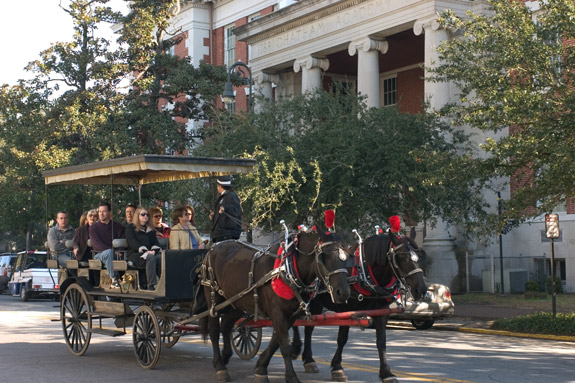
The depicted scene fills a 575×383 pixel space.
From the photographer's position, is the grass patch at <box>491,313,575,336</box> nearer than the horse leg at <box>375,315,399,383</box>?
No

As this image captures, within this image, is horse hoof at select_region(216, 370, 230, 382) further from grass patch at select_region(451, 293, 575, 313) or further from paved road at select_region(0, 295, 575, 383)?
grass patch at select_region(451, 293, 575, 313)

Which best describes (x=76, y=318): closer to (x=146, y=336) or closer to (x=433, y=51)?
(x=146, y=336)

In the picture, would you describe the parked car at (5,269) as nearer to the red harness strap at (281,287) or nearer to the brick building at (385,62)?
the brick building at (385,62)

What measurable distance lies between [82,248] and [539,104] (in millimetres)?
8865

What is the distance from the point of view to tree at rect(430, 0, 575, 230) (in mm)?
15648

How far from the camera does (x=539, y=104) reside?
1555 cm

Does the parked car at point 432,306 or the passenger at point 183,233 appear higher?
the passenger at point 183,233

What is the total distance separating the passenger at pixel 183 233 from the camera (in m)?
12.5

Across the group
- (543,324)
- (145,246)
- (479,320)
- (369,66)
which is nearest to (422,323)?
(479,320)

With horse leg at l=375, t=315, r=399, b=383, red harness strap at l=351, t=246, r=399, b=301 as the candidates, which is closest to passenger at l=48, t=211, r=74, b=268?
red harness strap at l=351, t=246, r=399, b=301

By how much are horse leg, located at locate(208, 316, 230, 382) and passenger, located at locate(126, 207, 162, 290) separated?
1.25m

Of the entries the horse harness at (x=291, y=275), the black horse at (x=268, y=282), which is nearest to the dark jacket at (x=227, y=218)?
the black horse at (x=268, y=282)

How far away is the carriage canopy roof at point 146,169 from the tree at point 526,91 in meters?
6.17

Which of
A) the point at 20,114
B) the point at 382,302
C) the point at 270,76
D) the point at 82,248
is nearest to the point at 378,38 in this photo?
the point at 270,76
